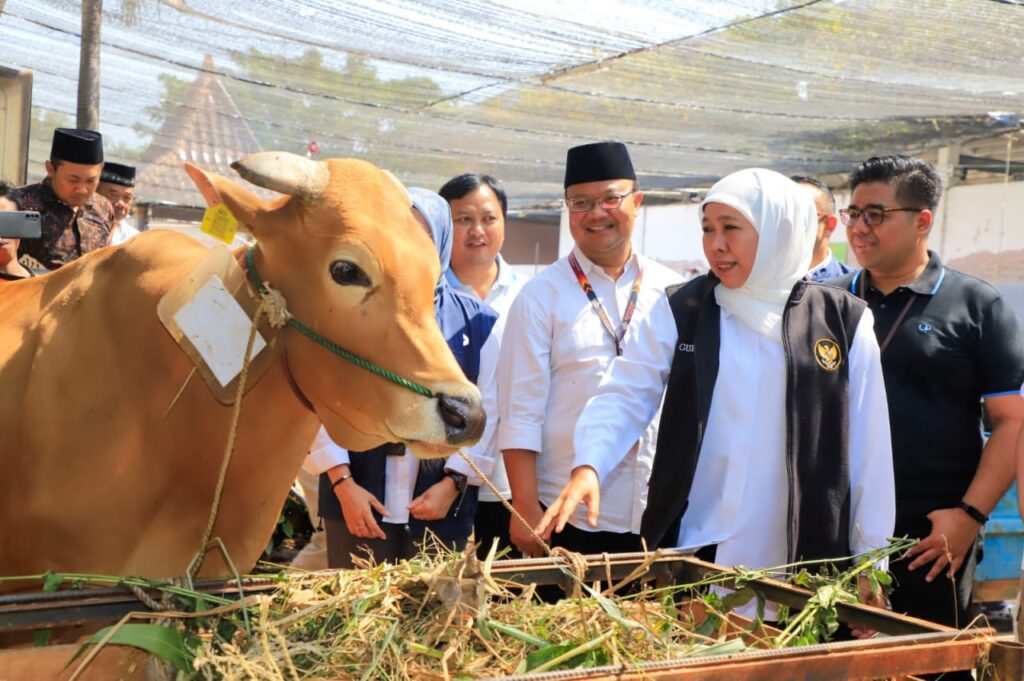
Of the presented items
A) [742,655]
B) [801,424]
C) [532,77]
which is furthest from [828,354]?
[532,77]

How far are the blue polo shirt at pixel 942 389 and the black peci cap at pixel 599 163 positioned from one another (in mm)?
1103

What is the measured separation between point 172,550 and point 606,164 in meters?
1.98

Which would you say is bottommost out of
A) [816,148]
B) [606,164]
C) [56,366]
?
[56,366]

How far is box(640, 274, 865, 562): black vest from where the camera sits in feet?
9.22

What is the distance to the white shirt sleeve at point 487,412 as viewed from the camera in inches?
143

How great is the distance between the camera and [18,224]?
3.21 metres

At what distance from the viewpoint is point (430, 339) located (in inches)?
98.2

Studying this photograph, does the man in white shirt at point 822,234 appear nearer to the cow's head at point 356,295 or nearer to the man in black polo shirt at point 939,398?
the man in black polo shirt at point 939,398

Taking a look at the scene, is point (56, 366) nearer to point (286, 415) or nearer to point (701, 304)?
point (286, 415)

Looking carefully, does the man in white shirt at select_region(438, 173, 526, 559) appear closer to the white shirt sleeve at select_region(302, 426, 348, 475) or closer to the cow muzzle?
the white shirt sleeve at select_region(302, 426, 348, 475)

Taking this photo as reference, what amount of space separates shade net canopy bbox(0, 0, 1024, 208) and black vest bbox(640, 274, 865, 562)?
15.1 ft

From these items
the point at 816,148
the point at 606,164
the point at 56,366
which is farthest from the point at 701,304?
the point at 816,148

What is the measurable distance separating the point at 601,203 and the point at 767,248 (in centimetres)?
83

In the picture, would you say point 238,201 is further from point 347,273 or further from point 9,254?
point 9,254
